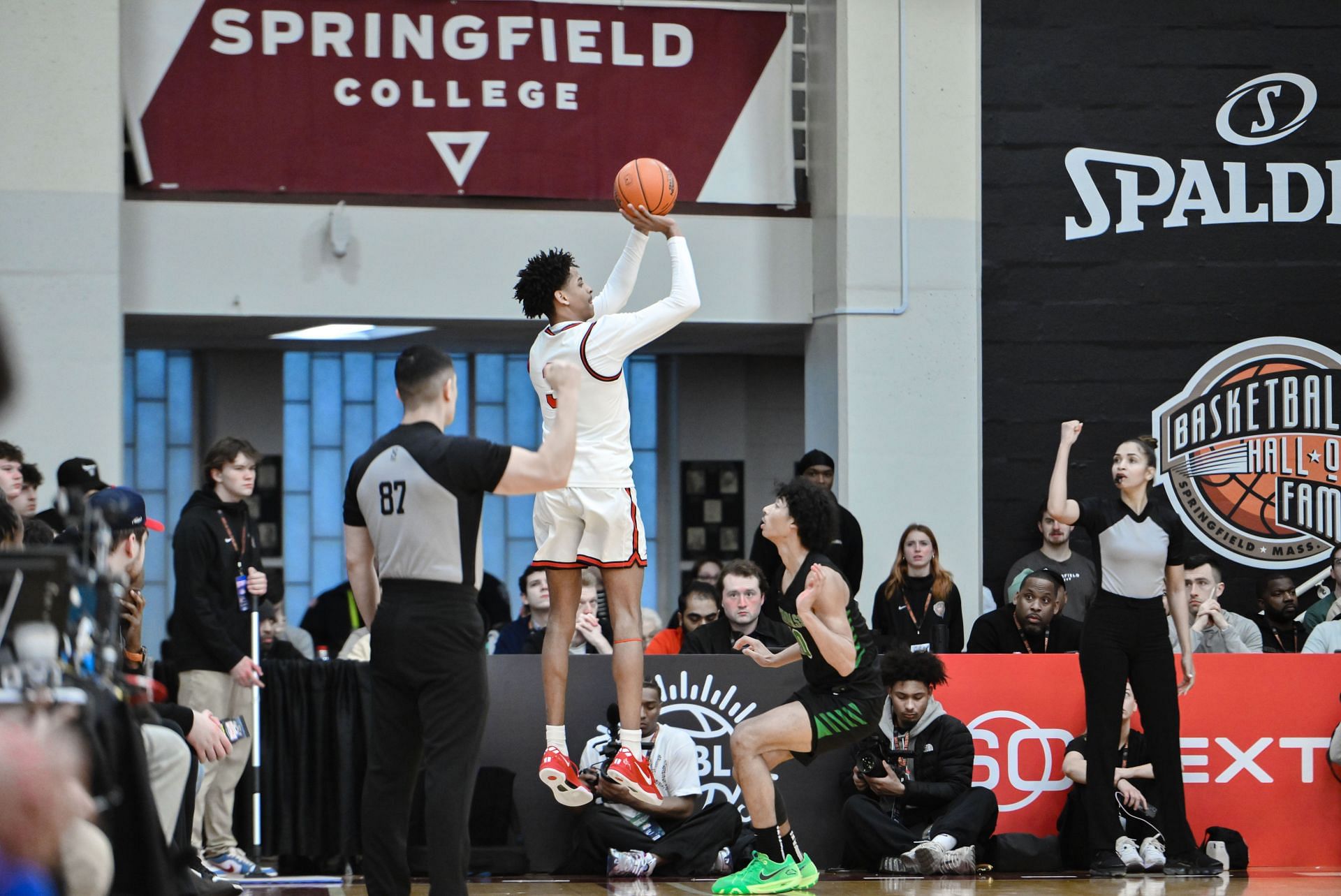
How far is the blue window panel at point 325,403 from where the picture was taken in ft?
51.5

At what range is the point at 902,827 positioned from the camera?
855cm

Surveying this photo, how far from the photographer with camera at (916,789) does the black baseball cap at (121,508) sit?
4179 millimetres

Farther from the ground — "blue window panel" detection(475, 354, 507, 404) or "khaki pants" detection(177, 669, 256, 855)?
"blue window panel" detection(475, 354, 507, 404)

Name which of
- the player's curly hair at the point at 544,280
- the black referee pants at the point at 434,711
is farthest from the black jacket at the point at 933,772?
the black referee pants at the point at 434,711

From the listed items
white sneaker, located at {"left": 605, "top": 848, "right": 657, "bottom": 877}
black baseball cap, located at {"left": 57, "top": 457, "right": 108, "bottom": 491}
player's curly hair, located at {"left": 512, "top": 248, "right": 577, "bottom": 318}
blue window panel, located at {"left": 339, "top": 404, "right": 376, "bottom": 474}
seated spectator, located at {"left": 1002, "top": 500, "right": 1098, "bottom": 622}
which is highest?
player's curly hair, located at {"left": 512, "top": 248, "right": 577, "bottom": 318}

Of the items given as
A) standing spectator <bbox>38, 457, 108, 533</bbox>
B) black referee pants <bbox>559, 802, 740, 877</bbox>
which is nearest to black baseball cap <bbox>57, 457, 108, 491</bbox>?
standing spectator <bbox>38, 457, 108, 533</bbox>

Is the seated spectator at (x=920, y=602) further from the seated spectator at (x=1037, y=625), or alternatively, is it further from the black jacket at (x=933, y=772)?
the black jacket at (x=933, y=772)

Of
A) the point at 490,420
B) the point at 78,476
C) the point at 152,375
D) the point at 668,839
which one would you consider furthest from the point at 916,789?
the point at 152,375

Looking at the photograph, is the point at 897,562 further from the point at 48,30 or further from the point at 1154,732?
the point at 48,30

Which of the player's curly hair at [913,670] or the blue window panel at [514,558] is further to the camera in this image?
the blue window panel at [514,558]

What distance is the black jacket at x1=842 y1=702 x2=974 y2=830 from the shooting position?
8.57 meters

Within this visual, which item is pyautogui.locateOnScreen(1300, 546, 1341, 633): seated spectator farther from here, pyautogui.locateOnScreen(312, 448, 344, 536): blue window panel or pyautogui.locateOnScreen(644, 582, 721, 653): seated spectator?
pyautogui.locateOnScreen(312, 448, 344, 536): blue window panel

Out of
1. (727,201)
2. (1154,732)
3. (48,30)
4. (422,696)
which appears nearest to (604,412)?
(422,696)

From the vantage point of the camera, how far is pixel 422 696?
18.7 ft
